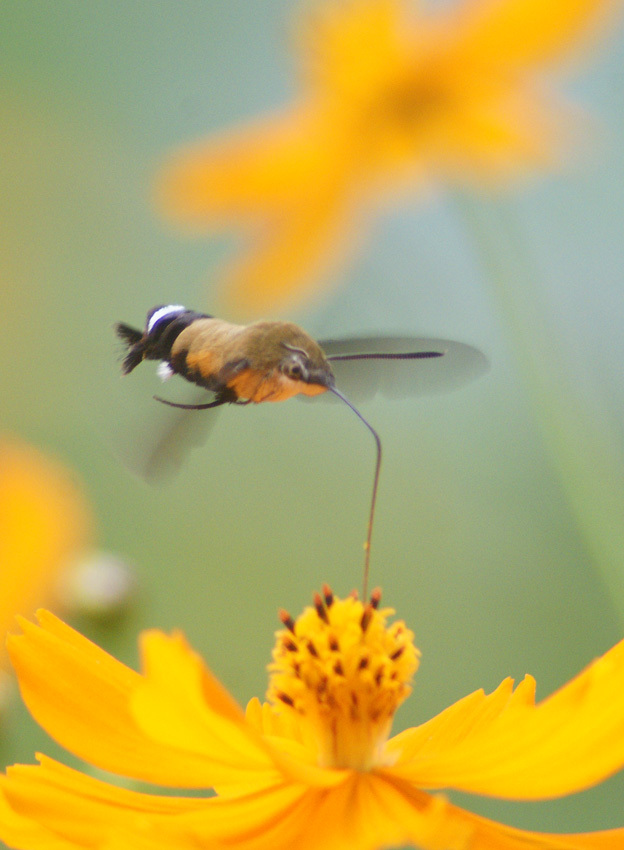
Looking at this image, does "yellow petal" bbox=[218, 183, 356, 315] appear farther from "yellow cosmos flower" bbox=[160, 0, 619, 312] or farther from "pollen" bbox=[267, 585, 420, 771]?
"pollen" bbox=[267, 585, 420, 771]

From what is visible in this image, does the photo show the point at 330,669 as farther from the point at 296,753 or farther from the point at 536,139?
the point at 536,139

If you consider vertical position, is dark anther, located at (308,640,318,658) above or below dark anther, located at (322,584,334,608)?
below

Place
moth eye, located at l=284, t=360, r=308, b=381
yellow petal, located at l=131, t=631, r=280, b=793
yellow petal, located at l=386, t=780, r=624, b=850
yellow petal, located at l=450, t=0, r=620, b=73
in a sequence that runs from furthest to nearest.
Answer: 1. yellow petal, located at l=450, t=0, r=620, b=73
2. moth eye, located at l=284, t=360, r=308, b=381
3. yellow petal, located at l=386, t=780, r=624, b=850
4. yellow petal, located at l=131, t=631, r=280, b=793

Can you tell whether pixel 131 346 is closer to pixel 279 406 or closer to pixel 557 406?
pixel 557 406

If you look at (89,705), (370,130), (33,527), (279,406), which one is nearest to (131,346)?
(89,705)

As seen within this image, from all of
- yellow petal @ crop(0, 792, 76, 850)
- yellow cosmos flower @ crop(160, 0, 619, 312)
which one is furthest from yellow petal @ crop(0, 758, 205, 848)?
yellow cosmos flower @ crop(160, 0, 619, 312)

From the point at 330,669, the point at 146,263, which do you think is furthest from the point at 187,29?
the point at 330,669

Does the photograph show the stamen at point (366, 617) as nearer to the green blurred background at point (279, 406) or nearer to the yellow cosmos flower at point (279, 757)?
the yellow cosmos flower at point (279, 757)
